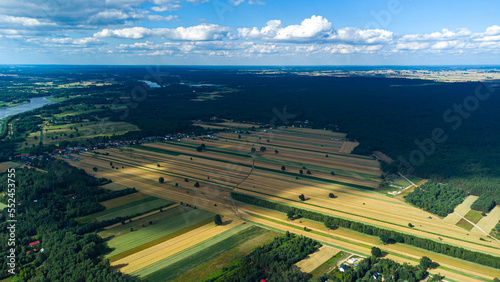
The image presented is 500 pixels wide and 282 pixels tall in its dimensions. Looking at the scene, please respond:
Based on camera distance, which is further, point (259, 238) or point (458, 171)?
point (458, 171)

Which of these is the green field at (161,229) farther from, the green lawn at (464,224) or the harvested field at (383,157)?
the harvested field at (383,157)

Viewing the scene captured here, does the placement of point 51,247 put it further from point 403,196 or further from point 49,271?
point 403,196

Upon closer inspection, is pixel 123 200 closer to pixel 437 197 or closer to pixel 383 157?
pixel 437 197

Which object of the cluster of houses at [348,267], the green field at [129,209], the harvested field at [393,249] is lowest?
the harvested field at [393,249]

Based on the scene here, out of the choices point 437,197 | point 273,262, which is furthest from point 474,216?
point 273,262

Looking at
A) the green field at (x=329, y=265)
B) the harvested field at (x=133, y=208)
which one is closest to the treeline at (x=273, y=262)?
the green field at (x=329, y=265)

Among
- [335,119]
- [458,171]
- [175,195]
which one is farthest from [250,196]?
[335,119]
